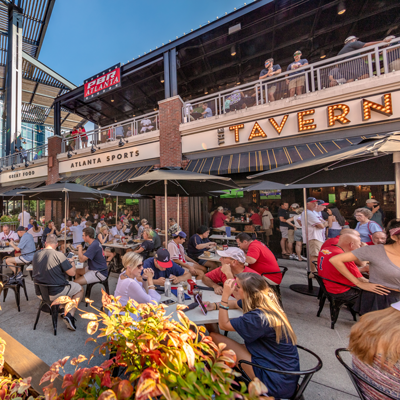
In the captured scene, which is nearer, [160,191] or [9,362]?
[9,362]

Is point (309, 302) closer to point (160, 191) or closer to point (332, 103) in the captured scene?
point (160, 191)

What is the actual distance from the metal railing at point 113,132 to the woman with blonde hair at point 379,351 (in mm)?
10772

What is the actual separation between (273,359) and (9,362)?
7.16ft

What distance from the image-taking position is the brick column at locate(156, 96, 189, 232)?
974 centimetres

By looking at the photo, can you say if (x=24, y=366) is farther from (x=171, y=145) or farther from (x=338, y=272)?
(x=171, y=145)

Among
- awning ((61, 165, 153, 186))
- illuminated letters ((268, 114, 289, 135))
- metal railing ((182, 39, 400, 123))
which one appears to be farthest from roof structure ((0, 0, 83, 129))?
illuminated letters ((268, 114, 289, 135))

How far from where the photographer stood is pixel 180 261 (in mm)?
5176

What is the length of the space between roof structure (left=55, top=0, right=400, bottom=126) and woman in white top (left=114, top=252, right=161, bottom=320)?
10.9m

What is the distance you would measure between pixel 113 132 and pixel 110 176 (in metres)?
2.78

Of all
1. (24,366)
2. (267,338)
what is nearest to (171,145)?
(267,338)

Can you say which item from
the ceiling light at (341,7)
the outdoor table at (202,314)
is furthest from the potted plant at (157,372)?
the ceiling light at (341,7)

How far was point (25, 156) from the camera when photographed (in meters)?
16.5

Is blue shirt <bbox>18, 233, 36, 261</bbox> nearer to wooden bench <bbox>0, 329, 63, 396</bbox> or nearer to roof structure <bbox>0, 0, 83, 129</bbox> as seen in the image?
wooden bench <bbox>0, 329, 63, 396</bbox>

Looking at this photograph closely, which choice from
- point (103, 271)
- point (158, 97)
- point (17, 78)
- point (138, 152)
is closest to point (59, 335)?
point (103, 271)
